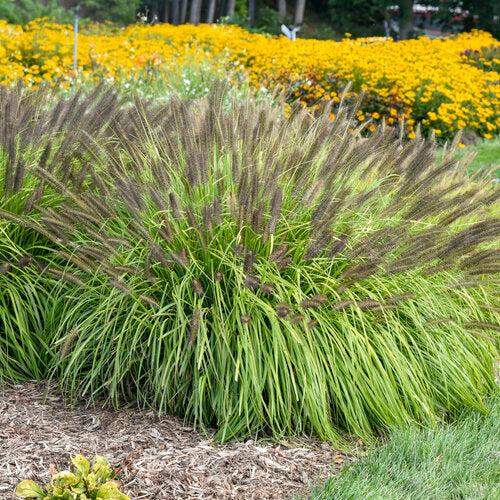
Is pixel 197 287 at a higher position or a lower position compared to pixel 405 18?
higher

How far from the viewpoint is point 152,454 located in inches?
131

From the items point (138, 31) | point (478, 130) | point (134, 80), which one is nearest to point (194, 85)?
point (134, 80)

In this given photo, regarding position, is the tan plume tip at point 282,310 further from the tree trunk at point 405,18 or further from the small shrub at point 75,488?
the tree trunk at point 405,18

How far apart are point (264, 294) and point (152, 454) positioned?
0.85 m

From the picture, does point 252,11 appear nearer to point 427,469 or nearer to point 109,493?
point 427,469

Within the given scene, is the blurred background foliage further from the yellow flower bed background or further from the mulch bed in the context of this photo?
the mulch bed

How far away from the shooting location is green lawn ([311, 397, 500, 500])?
3.12 m

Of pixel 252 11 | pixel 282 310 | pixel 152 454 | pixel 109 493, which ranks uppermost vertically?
pixel 282 310

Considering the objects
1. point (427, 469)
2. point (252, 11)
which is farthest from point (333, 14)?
point (427, 469)

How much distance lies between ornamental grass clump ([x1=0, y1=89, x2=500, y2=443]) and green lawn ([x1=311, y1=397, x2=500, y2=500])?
0.17 meters

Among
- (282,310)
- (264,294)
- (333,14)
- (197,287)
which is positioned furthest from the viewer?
(333,14)

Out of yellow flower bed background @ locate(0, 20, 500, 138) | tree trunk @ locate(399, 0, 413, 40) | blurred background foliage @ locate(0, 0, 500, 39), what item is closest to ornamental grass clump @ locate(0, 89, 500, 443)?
yellow flower bed background @ locate(0, 20, 500, 138)

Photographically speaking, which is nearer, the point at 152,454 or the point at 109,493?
the point at 109,493

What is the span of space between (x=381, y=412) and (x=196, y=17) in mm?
30595
